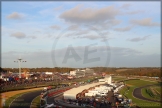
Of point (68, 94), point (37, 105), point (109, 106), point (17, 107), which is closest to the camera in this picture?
point (17, 107)

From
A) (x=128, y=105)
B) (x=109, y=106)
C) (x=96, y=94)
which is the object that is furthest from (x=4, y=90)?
(x=128, y=105)

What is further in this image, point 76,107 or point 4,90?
point 4,90

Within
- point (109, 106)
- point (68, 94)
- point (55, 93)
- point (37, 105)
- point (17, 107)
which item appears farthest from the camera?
point (55, 93)

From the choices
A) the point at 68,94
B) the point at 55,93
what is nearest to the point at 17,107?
the point at 68,94

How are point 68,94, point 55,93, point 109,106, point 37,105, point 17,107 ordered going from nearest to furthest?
point 17,107 → point 37,105 → point 109,106 → point 68,94 → point 55,93

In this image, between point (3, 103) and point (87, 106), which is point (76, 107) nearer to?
point (87, 106)

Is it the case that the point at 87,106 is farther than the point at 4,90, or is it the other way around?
the point at 4,90

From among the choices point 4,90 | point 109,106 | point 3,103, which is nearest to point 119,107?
point 109,106

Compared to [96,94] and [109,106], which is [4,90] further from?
[109,106]
